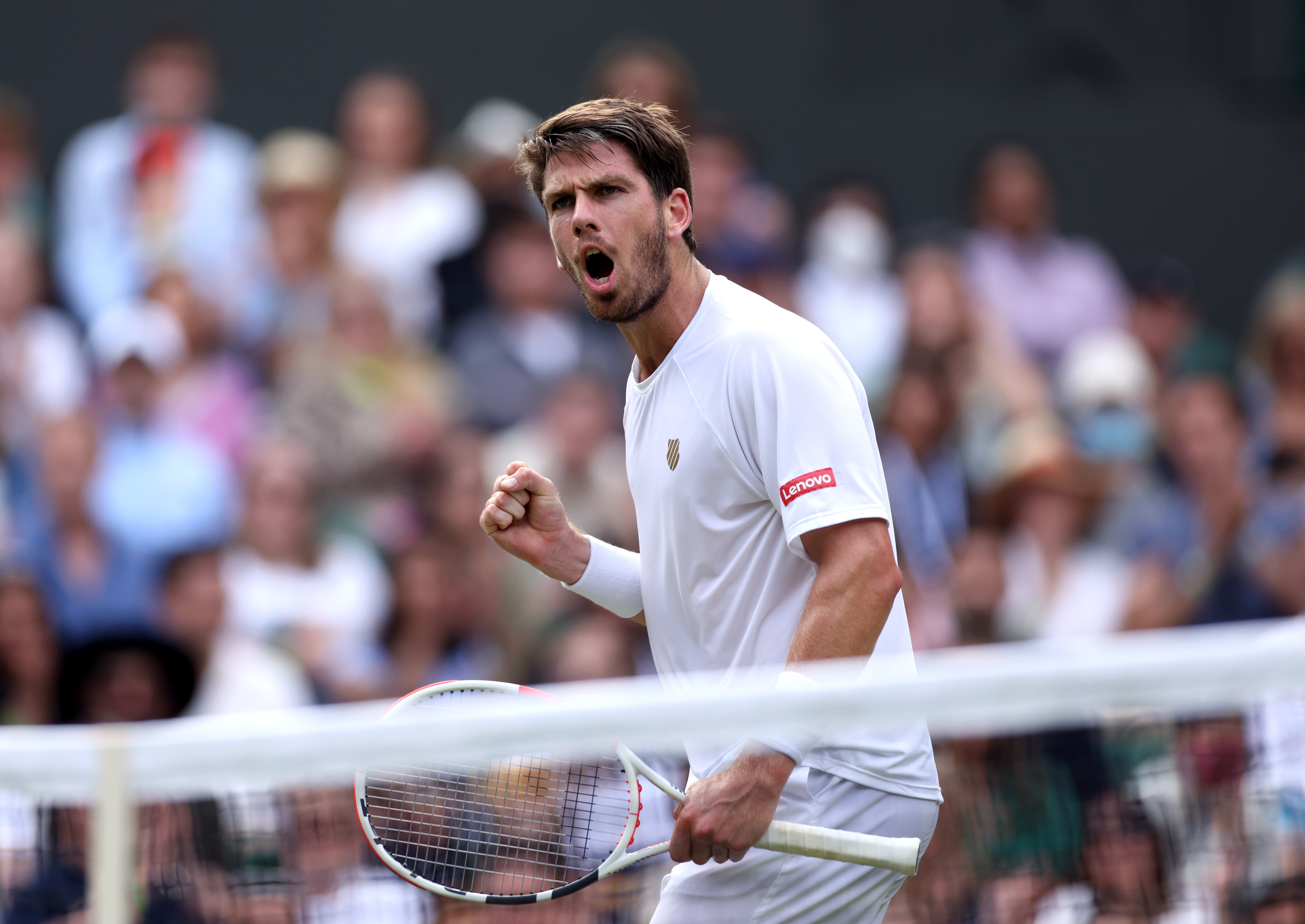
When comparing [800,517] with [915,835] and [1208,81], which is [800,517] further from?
[1208,81]

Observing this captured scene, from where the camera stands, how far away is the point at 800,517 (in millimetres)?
2773

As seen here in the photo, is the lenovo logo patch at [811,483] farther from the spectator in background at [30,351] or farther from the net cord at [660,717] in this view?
the spectator in background at [30,351]

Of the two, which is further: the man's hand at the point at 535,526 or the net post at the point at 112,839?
the man's hand at the point at 535,526

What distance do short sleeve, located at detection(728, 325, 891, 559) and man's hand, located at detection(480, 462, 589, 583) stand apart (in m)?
0.49

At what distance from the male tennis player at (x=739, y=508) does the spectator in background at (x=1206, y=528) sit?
4109 mm

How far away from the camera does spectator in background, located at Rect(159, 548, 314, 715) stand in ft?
18.9

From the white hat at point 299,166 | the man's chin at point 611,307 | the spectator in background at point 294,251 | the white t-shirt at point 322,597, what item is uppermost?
the white hat at point 299,166

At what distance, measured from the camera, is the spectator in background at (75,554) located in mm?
6117

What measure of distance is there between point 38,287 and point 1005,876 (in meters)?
5.27

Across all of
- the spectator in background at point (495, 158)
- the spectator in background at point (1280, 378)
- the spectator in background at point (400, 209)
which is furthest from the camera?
the spectator in background at point (1280, 378)

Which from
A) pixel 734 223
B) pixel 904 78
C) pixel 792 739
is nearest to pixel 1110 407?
pixel 734 223

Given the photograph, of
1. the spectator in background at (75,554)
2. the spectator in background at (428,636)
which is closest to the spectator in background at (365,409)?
the spectator in background at (428,636)

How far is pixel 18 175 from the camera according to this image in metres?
7.16

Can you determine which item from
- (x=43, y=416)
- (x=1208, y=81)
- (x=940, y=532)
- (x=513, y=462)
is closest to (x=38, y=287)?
(x=43, y=416)
